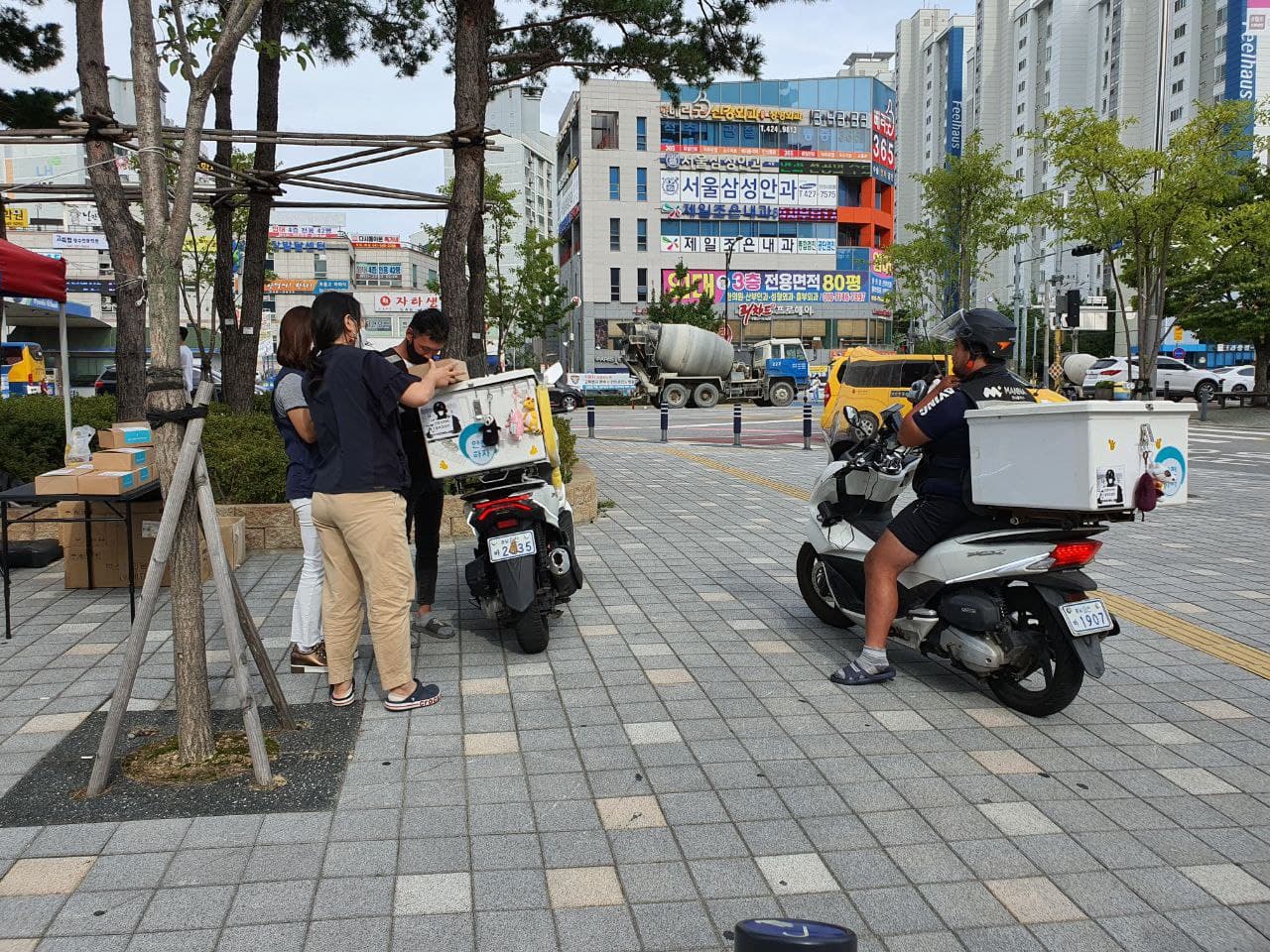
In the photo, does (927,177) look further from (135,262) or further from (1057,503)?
(1057,503)

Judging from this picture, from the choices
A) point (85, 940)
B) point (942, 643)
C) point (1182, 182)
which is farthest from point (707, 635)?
point (1182, 182)

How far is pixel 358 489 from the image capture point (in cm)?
400

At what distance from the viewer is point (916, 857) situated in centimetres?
304

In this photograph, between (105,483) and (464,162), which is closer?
(105,483)

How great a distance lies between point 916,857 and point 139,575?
5.40m

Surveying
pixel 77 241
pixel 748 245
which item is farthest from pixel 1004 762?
pixel 748 245

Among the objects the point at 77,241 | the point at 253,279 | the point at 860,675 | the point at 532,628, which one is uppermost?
the point at 77,241

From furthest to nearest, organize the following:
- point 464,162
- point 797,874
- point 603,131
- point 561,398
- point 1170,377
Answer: point 603,131, point 1170,377, point 464,162, point 561,398, point 797,874

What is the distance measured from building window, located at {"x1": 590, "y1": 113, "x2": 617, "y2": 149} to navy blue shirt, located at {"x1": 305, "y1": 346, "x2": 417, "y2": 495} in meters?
60.3

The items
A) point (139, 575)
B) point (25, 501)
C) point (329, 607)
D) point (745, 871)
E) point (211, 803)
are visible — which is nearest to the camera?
Result: point (745, 871)

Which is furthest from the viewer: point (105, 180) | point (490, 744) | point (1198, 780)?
point (105, 180)

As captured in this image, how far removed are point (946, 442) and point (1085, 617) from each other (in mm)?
925

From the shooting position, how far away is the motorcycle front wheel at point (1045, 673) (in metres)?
4.06

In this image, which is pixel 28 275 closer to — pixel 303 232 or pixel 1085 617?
pixel 1085 617
